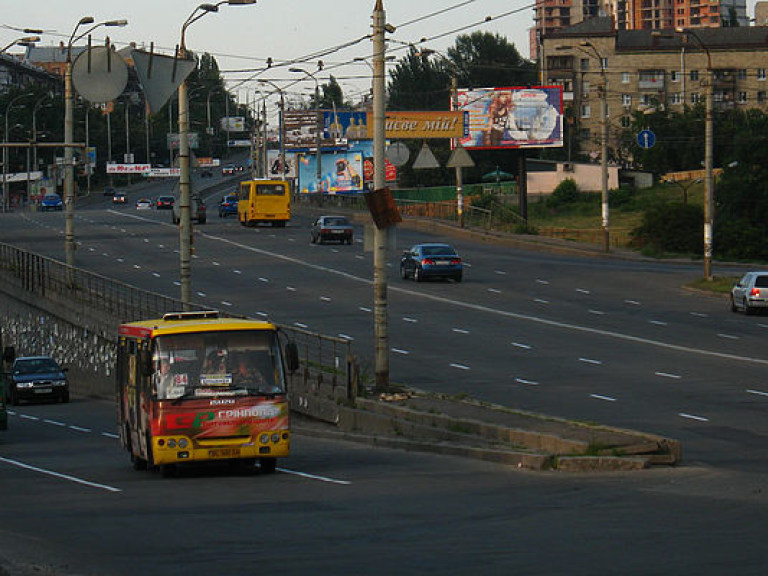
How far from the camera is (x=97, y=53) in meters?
35.7

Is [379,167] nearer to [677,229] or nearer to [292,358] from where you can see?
[292,358]

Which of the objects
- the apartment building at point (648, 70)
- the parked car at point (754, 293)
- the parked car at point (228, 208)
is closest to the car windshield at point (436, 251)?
the parked car at point (754, 293)

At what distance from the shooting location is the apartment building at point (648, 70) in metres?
154

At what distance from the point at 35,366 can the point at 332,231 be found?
3091 cm

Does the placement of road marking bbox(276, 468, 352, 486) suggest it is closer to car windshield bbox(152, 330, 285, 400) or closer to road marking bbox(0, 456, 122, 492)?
car windshield bbox(152, 330, 285, 400)

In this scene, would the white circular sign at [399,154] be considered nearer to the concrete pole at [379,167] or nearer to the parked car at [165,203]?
the parked car at [165,203]

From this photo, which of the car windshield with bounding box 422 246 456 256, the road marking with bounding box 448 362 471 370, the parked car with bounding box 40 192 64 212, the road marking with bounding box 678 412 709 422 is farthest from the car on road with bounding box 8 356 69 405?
the parked car with bounding box 40 192 64 212

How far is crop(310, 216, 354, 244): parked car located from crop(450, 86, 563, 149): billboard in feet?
58.1

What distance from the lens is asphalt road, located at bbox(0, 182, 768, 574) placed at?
1238 centimetres

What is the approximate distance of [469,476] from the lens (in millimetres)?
19016

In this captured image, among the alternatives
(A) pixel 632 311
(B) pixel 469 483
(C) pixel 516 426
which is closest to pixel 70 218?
(A) pixel 632 311

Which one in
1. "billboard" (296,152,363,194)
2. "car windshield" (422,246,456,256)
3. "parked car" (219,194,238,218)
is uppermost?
"billboard" (296,152,363,194)

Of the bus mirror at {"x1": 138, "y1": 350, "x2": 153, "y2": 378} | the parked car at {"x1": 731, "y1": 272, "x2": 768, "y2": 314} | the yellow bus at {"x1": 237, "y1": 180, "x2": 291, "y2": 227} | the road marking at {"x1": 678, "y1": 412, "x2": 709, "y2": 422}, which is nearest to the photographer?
the bus mirror at {"x1": 138, "y1": 350, "x2": 153, "y2": 378}

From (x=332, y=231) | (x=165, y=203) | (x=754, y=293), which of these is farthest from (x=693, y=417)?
(x=165, y=203)
